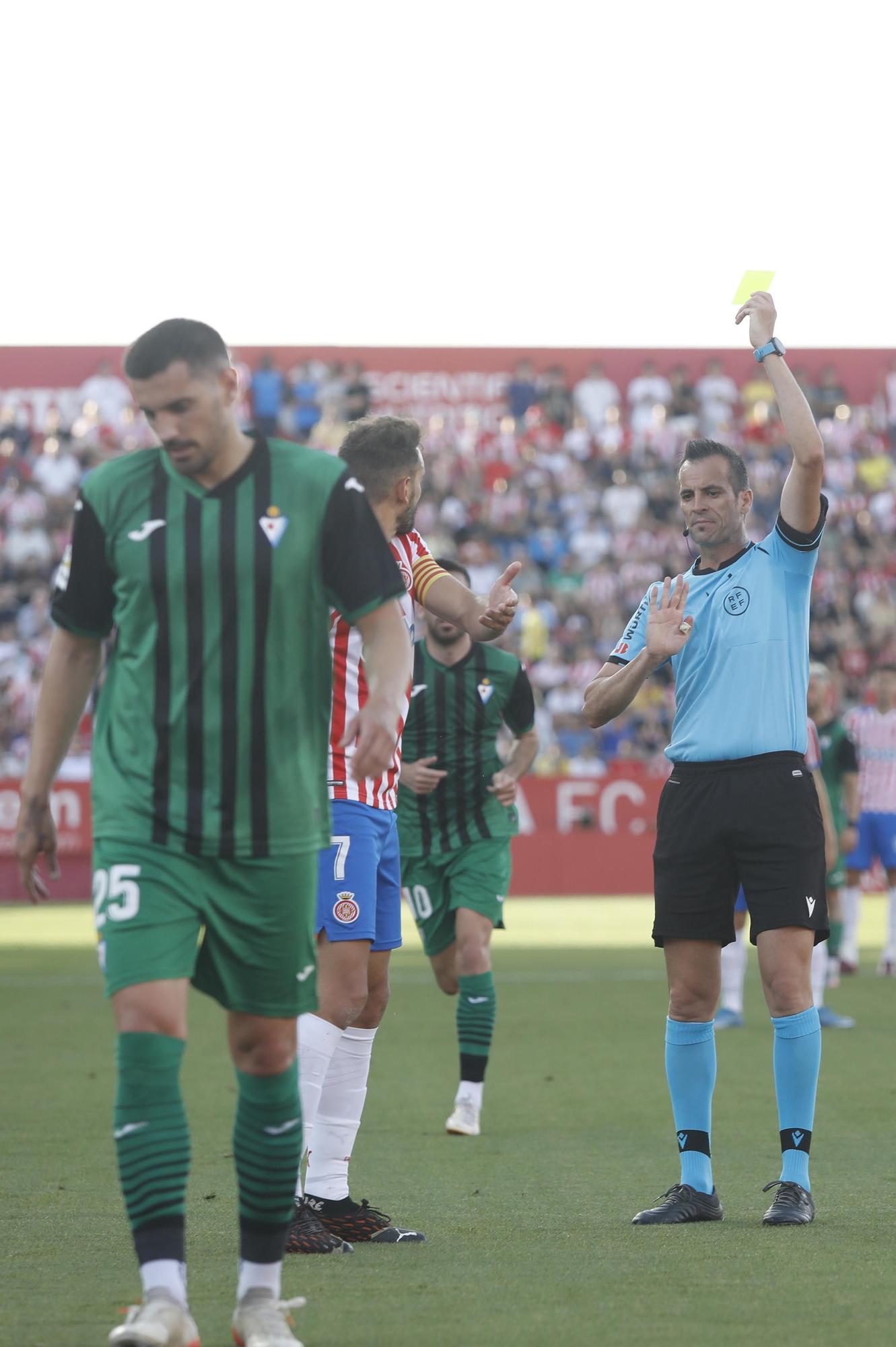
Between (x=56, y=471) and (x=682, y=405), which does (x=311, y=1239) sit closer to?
(x=56, y=471)

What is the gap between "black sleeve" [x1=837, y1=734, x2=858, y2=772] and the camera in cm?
1402

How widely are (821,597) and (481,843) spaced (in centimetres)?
1995

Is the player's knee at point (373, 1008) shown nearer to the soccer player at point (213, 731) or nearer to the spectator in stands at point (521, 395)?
the soccer player at point (213, 731)

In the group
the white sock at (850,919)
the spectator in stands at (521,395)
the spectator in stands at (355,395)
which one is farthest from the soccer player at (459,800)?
the spectator in stands at (521,395)

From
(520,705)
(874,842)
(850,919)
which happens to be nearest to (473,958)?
(520,705)

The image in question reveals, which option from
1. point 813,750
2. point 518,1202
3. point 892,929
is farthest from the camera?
point 892,929

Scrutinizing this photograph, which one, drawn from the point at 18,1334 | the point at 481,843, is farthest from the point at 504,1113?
the point at 18,1334

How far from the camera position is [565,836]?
2319cm

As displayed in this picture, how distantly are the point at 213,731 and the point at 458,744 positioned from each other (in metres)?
4.98

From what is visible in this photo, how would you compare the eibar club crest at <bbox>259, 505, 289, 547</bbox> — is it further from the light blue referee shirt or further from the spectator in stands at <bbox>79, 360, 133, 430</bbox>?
the spectator in stands at <bbox>79, 360, 133, 430</bbox>

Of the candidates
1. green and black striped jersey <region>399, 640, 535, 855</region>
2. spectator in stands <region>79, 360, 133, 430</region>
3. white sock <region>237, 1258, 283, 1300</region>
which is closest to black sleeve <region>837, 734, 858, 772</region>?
Result: green and black striped jersey <region>399, 640, 535, 855</region>

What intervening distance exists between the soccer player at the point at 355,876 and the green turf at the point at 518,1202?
0.32 m

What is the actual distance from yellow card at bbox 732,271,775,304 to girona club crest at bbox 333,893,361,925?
2291 millimetres

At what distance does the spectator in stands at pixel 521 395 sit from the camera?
105ft
